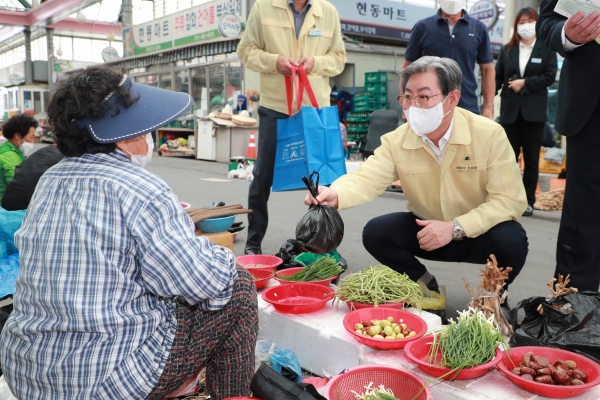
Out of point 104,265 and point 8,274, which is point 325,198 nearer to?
point 104,265

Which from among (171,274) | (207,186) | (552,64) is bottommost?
(207,186)

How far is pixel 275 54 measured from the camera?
393cm

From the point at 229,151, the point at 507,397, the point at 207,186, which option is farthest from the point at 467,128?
the point at 229,151

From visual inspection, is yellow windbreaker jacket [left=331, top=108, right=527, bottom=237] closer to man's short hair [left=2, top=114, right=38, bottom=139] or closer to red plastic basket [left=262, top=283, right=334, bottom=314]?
red plastic basket [left=262, top=283, right=334, bottom=314]

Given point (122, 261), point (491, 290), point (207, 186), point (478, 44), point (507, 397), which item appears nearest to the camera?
point (122, 261)

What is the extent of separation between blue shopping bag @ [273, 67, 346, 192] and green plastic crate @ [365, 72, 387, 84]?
424 inches

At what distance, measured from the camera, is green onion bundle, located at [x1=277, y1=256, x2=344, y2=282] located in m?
3.05

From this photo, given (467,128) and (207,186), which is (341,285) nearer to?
(467,128)

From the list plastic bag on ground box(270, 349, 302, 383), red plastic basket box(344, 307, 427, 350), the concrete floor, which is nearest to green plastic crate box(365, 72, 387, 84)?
the concrete floor

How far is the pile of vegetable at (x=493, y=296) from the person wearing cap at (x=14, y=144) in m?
3.61

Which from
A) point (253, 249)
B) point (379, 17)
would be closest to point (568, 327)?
point (253, 249)

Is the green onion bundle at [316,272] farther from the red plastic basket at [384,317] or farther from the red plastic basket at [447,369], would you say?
the red plastic basket at [447,369]

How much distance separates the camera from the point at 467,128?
2.90m

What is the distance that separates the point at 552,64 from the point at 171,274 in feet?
17.9
